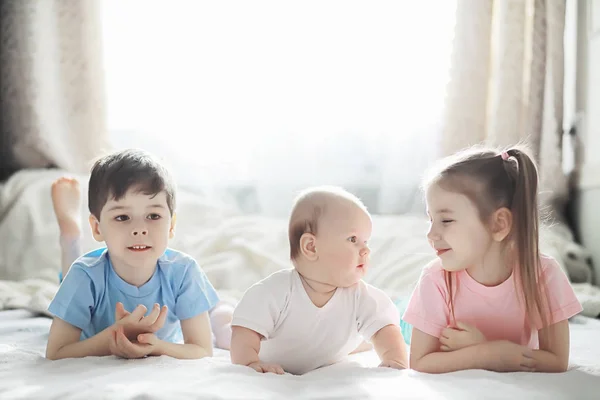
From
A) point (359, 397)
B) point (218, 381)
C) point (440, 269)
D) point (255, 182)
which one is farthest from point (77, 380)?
point (255, 182)

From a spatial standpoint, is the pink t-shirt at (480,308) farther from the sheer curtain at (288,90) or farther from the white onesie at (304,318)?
the sheer curtain at (288,90)

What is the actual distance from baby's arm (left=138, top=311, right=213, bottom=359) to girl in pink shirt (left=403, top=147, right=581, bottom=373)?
0.40m

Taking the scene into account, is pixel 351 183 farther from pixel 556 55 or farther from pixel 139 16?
pixel 139 16

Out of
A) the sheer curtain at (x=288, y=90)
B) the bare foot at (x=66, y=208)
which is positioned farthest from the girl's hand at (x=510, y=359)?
the sheer curtain at (x=288, y=90)

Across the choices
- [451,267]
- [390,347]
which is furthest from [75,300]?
[451,267]

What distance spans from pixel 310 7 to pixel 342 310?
5.22 feet

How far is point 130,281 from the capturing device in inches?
47.6

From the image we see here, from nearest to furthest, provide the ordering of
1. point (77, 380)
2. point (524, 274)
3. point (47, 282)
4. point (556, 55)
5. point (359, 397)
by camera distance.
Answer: point (359, 397), point (77, 380), point (524, 274), point (47, 282), point (556, 55)

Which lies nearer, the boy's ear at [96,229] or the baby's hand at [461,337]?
the baby's hand at [461,337]

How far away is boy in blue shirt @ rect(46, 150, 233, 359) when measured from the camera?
3.54 feet

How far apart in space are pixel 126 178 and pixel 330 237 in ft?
1.28

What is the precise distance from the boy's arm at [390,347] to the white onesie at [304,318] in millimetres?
11

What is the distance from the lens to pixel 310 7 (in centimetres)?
240

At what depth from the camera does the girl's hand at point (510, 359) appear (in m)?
0.97
